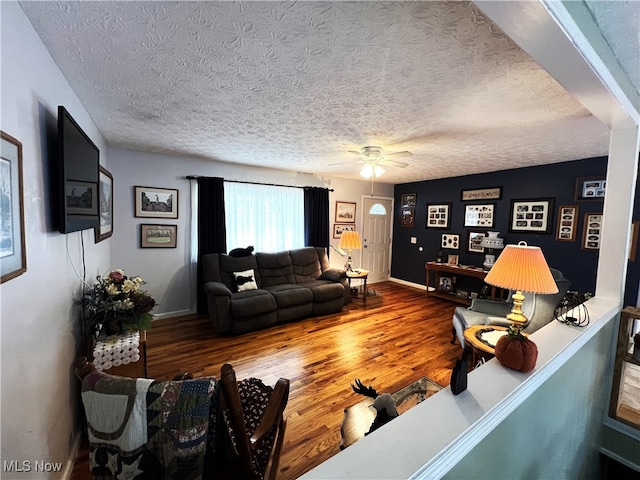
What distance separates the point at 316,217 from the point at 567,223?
389cm

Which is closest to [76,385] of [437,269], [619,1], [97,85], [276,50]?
[97,85]

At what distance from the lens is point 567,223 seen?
387 cm

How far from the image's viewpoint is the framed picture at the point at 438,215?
5306mm

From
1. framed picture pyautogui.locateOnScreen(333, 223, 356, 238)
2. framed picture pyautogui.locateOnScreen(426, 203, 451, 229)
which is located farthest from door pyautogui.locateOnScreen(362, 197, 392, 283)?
framed picture pyautogui.locateOnScreen(426, 203, 451, 229)

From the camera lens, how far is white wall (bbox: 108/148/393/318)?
354 centimetres

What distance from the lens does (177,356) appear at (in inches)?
112

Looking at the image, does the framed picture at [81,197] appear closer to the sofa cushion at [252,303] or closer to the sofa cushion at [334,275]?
the sofa cushion at [252,303]

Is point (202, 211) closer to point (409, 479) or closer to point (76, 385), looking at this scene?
point (76, 385)

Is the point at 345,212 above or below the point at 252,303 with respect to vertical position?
above

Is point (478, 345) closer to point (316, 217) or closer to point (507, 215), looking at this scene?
point (507, 215)

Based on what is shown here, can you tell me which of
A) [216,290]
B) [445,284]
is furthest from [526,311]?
[216,290]

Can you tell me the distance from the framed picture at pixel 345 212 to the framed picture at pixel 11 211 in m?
4.79

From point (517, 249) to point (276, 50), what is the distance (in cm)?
171

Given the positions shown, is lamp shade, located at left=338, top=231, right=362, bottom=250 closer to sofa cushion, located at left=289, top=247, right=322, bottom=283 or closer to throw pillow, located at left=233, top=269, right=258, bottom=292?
sofa cushion, located at left=289, top=247, right=322, bottom=283
